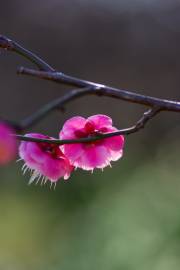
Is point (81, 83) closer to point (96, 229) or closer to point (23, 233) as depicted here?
point (96, 229)

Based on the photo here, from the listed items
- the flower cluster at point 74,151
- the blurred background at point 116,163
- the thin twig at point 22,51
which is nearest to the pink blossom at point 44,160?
the flower cluster at point 74,151

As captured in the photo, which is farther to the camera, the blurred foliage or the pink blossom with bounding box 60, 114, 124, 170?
the blurred foliage

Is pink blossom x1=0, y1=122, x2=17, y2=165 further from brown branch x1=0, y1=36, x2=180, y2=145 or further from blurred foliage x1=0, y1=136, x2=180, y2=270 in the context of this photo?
blurred foliage x1=0, y1=136, x2=180, y2=270

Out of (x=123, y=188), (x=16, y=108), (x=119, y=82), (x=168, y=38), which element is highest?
(x=168, y=38)

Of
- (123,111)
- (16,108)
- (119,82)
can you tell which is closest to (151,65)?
(119,82)

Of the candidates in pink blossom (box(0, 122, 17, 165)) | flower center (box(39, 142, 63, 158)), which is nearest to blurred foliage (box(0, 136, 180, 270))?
flower center (box(39, 142, 63, 158))

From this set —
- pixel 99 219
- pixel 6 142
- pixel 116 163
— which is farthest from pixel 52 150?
pixel 116 163
